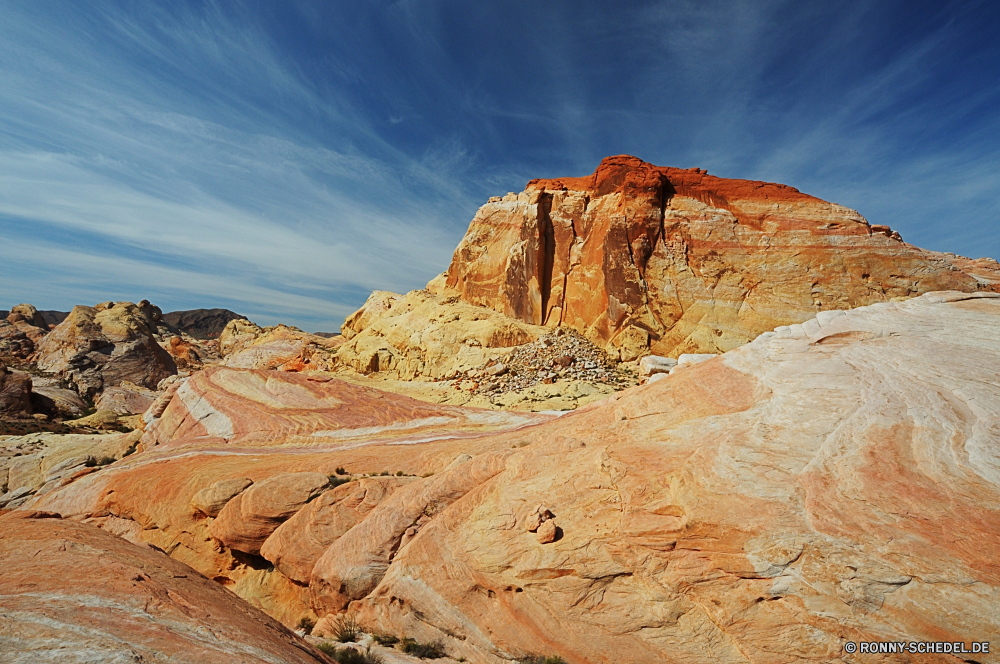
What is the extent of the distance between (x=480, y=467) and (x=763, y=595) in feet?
20.6

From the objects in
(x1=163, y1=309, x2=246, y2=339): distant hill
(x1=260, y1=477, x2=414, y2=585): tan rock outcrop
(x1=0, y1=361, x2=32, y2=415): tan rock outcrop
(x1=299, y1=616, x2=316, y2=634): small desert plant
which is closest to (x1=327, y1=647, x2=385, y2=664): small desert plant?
(x1=299, y1=616, x2=316, y2=634): small desert plant

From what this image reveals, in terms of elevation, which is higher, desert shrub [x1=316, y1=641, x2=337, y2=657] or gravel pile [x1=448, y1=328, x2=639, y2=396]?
gravel pile [x1=448, y1=328, x2=639, y2=396]

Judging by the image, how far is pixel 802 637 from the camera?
6.23 metres

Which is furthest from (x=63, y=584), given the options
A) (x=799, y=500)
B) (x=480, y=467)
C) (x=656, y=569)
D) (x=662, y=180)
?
(x=662, y=180)

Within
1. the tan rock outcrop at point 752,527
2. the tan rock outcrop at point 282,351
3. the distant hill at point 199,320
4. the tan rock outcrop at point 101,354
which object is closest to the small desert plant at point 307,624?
the tan rock outcrop at point 752,527

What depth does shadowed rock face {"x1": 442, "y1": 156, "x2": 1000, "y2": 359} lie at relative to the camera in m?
27.0

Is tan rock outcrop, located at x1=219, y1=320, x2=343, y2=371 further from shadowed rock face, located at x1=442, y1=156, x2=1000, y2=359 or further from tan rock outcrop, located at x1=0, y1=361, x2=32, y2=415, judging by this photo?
shadowed rock face, located at x1=442, y1=156, x2=1000, y2=359

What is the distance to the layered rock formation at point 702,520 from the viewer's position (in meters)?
6.33

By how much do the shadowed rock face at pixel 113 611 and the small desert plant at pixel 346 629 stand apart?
1664mm

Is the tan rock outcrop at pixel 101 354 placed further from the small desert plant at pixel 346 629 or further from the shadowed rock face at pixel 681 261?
the small desert plant at pixel 346 629

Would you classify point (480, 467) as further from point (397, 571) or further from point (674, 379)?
point (674, 379)

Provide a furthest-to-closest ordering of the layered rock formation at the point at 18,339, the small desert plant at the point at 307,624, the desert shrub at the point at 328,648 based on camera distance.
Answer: the layered rock formation at the point at 18,339 < the small desert plant at the point at 307,624 < the desert shrub at the point at 328,648

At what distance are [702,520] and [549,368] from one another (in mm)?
23040

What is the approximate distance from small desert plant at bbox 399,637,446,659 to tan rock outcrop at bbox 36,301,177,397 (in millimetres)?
50797
